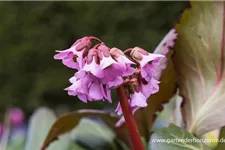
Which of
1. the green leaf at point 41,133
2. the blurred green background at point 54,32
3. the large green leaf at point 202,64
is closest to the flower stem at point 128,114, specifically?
the large green leaf at point 202,64

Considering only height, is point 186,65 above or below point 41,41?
above

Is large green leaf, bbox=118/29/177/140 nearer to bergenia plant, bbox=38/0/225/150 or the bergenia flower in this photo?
bergenia plant, bbox=38/0/225/150

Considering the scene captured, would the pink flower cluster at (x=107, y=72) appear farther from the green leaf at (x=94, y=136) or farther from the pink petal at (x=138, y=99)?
the green leaf at (x=94, y=136)

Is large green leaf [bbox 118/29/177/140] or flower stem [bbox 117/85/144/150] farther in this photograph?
large green leaf [bbox 118/29/177/140]

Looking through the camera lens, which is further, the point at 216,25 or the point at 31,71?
the point at 31,71

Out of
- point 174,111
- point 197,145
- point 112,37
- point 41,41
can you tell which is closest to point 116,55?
point 197,145

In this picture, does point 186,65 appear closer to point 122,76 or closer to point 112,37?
point 122,76

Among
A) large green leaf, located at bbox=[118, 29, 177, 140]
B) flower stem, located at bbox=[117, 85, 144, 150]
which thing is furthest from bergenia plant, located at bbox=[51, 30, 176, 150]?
large green leaf, located at bbox=[118, 29, 177, 140]
